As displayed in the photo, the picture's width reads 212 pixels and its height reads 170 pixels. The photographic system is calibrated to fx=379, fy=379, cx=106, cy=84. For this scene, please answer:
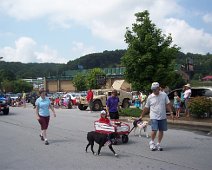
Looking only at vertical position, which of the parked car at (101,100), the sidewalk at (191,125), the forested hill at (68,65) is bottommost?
the sidewalk at (191,125)

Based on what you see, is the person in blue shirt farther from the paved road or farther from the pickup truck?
the pickup truck

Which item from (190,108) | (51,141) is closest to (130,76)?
(190,108)

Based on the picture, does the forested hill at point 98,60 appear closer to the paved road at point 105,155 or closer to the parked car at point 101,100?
the parked car at point 101,100

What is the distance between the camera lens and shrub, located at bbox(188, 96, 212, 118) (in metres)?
17.3

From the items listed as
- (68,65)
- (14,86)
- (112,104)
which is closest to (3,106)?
(112,104)

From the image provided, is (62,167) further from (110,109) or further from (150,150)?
(110,109)

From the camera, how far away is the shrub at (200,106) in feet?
56.9

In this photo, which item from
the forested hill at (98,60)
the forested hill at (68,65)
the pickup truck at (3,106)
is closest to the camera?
the pickup truck at (3,106)

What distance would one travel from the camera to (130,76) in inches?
923

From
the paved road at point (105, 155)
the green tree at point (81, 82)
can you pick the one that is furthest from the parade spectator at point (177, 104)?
the green tree at point (81, 82)

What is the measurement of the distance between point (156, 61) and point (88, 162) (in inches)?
597

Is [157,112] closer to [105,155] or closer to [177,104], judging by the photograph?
[105,155]

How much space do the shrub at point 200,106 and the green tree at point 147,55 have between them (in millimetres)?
5242

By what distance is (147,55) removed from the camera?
22.3 meters
